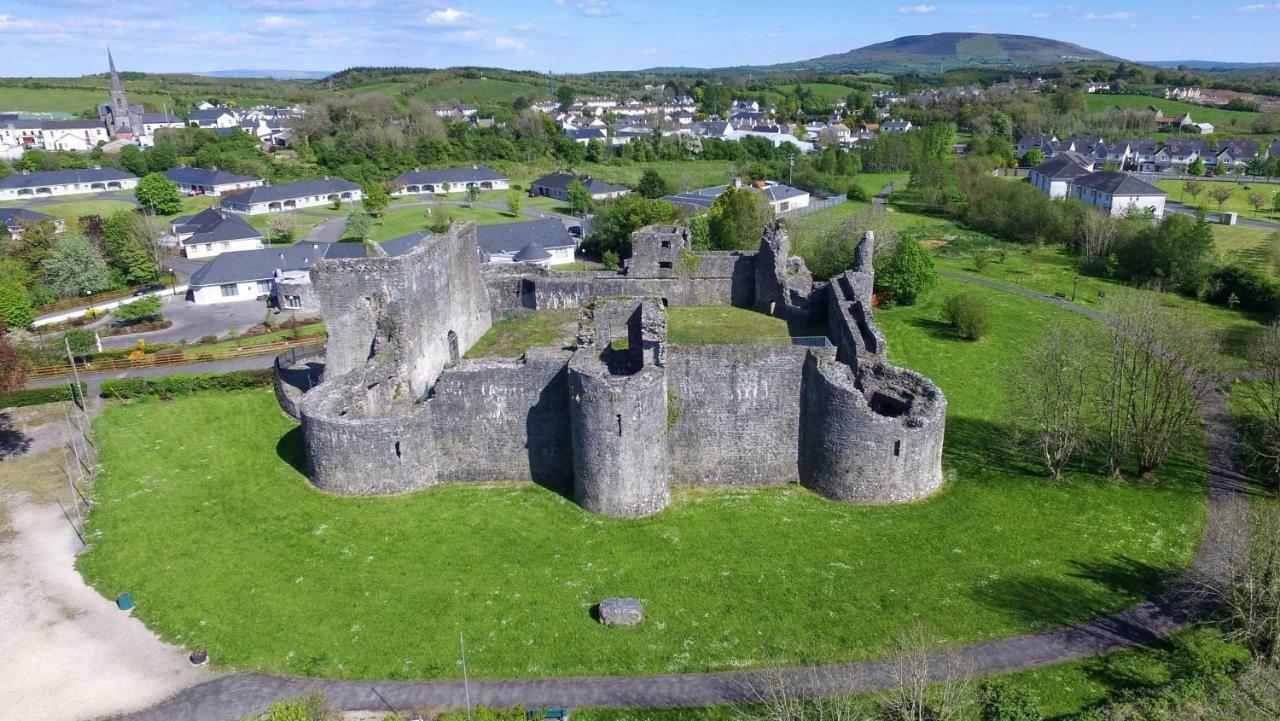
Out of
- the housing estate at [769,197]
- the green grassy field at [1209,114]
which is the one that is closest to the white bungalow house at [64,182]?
the housing estate at [769,197]

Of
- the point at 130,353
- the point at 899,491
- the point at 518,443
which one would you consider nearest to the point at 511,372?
the point at 518,443

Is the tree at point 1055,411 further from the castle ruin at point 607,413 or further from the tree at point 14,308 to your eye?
the tree at point 14,308

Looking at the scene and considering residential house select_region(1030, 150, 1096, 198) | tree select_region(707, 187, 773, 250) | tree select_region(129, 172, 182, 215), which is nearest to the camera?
tree select_region(707, 187, 773, 250)

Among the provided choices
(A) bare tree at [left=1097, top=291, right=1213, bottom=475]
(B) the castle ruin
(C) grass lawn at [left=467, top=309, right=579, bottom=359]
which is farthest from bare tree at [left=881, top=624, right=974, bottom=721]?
(C) grass lawn at [left=467, top=309, right=579, bottom=359]

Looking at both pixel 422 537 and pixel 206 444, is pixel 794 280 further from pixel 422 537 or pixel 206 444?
pixel 206 444

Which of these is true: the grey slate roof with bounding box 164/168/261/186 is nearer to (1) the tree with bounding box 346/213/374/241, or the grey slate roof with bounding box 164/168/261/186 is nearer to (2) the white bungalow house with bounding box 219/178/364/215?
(2) the white bungalow house with bounding box 219/178/364/215

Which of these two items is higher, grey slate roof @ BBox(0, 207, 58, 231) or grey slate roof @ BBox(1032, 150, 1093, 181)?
grey slate roof @ BBox(1032, 150, 1093, 181)
